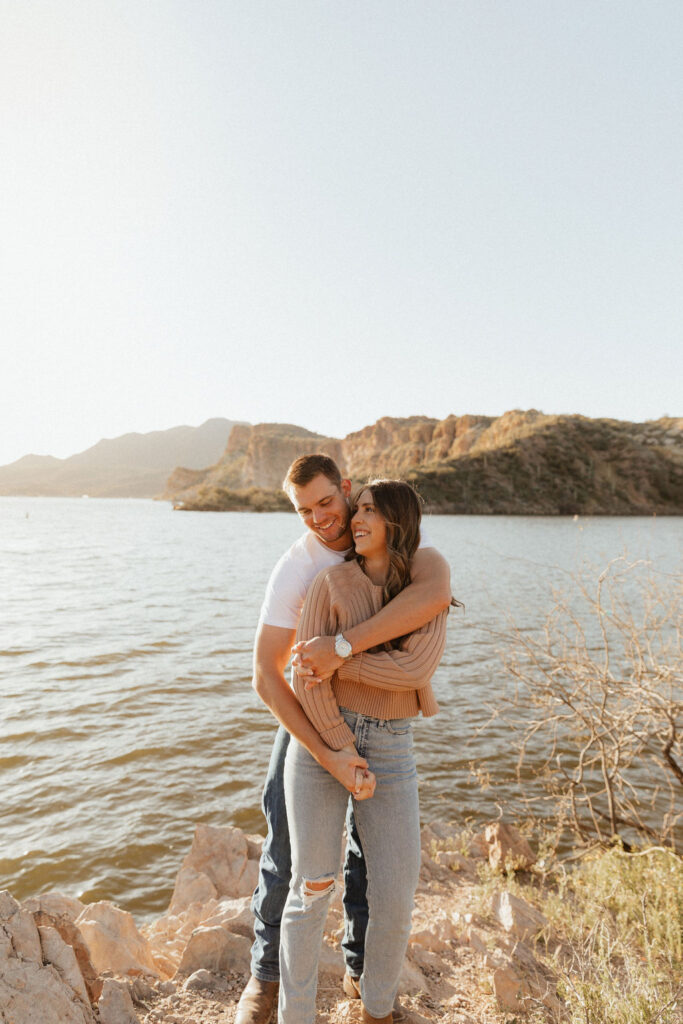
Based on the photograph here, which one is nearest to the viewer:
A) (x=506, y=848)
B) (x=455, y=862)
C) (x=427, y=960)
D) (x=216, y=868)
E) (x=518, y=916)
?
(x=427, y=960)

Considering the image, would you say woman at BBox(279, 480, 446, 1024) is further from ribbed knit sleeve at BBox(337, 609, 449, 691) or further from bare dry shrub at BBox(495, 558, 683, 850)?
→ bare dry shrub at BBox(495, 558, 683, 850)

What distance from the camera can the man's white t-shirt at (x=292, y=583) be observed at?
87.2 inches

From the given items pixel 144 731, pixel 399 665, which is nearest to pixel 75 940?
pixel 399 665

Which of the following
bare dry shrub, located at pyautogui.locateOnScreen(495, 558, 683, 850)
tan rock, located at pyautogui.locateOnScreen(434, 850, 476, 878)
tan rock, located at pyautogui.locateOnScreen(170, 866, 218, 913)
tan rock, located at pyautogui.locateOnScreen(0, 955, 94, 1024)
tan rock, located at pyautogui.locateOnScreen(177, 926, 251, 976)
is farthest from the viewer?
tan rock, located at pyautogui.locateOnScreen(434, 850, 476, 878)

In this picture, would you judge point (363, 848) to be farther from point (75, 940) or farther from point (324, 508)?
point (75, 940)

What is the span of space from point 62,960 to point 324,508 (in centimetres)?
190

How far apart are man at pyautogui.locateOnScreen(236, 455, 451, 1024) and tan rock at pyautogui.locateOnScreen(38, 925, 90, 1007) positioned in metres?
0.63

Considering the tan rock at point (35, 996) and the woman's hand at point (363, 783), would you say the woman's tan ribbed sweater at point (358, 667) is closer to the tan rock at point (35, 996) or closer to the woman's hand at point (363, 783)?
the woman's hand at point (363, 783)

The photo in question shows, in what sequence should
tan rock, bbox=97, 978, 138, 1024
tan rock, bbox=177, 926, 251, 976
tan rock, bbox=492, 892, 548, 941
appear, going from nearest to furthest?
tan rock, bbox=97, 978, 138, 1024, tan rock, bbox=177, 926, 251, 976, tan rock, bbox=492, 892, 548, 941

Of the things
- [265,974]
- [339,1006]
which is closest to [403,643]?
[265,974]

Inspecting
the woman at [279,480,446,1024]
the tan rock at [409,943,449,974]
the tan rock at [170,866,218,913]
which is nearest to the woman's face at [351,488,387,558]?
the woman at [279,480,446,1024]

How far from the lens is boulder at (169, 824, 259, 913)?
4254 millimetres

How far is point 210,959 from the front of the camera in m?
2.88

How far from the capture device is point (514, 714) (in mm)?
9250
